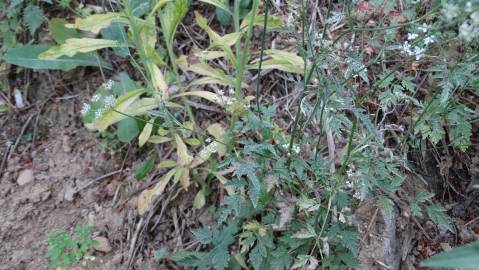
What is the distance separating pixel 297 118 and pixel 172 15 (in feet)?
2.66

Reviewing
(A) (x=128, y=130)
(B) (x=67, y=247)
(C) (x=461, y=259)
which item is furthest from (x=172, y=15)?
(C) (x=461, y=259)

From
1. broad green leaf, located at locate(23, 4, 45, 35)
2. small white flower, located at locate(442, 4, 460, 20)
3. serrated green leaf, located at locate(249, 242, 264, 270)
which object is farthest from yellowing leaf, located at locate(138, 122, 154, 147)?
small white flower, located at locate(442, 4, 460, 20)

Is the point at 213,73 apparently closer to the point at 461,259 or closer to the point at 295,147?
the point at 295,147

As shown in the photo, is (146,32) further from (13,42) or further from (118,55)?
(13,42)

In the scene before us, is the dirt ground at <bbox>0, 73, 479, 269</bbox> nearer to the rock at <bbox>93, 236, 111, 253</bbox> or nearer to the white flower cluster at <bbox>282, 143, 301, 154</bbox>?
the rock at <bbox>93, 236, 111, 253</bbox>

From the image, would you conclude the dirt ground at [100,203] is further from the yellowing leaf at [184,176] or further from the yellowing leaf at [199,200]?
the yellowing leaf at [184,176]

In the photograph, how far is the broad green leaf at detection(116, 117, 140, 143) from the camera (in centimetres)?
240

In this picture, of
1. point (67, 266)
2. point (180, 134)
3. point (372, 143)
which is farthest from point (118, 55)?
point (372, 143)

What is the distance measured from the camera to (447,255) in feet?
3.08

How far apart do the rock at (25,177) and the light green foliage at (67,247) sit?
39cm

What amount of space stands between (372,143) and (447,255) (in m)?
0.71

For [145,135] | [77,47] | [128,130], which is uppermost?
[77,47]

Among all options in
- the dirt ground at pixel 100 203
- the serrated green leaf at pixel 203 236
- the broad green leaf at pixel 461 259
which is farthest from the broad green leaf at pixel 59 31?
the broad green leaf at pixel 461 259

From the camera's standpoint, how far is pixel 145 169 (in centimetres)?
234
